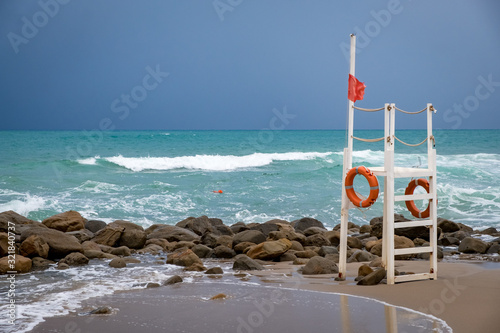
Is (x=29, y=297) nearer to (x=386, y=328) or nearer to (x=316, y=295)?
(x=316, y=295)

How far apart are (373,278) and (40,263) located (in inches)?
→ 221

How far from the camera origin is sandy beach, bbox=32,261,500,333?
5.95 m

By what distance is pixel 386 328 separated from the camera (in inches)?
228

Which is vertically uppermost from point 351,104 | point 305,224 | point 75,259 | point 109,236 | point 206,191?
point 351,104

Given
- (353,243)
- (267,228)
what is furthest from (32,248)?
(353,243)

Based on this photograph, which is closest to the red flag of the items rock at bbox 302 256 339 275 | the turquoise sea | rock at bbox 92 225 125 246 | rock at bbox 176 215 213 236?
the turquoise sea

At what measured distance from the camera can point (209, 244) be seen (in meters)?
11.7

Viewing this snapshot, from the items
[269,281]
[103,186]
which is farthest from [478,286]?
[103,186]

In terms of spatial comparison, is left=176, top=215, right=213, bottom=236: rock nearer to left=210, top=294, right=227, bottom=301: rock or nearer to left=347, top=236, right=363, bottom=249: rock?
left=347, top=236, right=363, bottom=249: rock

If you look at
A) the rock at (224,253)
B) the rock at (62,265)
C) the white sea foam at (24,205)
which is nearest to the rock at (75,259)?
the rock at (62,265)

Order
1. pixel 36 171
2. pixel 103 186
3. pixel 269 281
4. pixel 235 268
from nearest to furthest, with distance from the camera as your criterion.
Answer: pixel 269 281 → pixel 235 268 → pixel 103 186 → pixel 36 171

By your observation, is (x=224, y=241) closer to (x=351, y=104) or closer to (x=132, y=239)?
(x=132, y=239)

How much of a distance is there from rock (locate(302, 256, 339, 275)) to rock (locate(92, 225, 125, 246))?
457 centimetres

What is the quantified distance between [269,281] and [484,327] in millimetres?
3333
